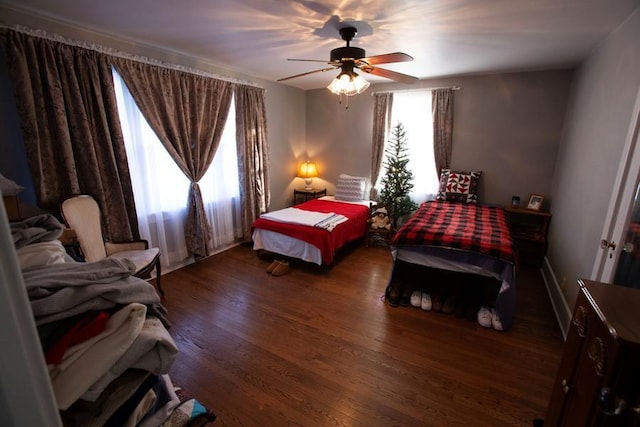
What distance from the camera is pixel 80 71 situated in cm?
233

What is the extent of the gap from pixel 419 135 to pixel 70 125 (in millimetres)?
4067

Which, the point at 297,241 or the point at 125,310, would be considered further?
the point at 297,241

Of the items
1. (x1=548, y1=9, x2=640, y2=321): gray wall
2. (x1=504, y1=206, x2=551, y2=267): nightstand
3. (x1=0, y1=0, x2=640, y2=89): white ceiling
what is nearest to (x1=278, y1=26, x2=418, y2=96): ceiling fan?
(x1=0, y1=0, x2=640, y2=89): white ceiling

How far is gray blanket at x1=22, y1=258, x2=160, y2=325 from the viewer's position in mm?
592

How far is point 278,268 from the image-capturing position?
3.26 meters

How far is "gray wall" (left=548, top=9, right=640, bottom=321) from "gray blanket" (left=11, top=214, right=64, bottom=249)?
2983 mm

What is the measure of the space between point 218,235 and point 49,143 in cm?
202

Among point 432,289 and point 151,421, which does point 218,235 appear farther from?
point 151,421

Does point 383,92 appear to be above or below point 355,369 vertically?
above

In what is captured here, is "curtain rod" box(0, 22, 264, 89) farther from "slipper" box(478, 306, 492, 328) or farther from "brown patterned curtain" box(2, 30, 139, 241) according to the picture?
"slipper" box(478, 306, 492, 328)

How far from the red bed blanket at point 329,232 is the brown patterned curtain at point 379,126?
80 centimetres

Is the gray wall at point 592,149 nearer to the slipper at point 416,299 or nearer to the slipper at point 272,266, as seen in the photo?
the slipper at point 416,299

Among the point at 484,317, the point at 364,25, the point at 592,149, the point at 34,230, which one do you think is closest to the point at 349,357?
the point at 484,317

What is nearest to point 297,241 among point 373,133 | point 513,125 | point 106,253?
point 106,253
